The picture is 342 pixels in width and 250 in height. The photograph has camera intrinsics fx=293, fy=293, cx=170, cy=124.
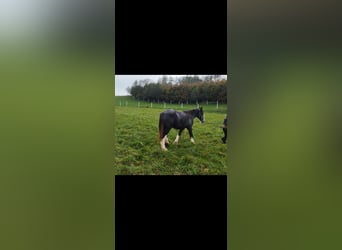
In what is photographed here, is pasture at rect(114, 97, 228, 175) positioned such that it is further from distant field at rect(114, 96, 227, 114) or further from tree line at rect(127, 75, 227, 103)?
tree line at rect(127, 75, 227, 103)

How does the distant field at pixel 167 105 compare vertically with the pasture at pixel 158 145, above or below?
above

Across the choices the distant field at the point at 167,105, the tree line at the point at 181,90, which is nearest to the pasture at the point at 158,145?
the distant field at the point at 167,105

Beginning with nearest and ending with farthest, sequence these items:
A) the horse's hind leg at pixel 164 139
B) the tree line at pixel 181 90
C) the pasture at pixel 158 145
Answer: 1. the tree line at pixel 181 90
2. the pasture at pixel 158 145
3. the horse's hind leg at pixel 164 139

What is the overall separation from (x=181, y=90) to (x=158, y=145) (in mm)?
869

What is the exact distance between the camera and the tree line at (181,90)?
3.91 metres

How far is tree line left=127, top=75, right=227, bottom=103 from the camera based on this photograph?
12.8 ft

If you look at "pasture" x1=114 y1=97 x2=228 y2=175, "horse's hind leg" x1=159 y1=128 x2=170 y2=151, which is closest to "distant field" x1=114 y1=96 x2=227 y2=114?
"pasture" x1=114 y1=97 x2=228 y2=175

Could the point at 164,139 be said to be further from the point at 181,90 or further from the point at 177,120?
the point at 181,90

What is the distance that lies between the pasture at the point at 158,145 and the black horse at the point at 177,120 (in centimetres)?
6

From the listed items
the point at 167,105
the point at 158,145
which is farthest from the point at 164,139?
the point at 167,105

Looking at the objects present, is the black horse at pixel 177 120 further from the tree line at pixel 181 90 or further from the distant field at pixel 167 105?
the tree line at pixel 181 90
